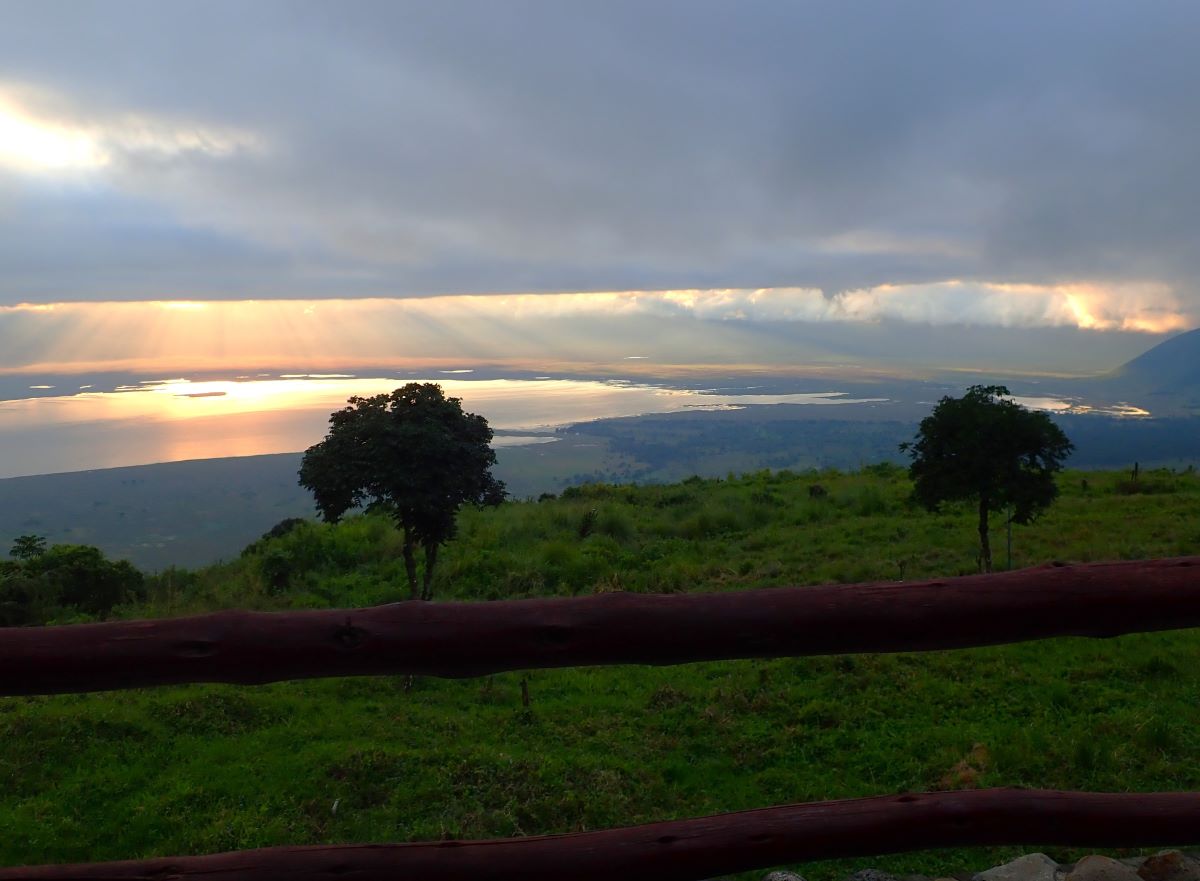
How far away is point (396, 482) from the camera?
10078mm

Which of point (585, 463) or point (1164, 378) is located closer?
point (585, 463)

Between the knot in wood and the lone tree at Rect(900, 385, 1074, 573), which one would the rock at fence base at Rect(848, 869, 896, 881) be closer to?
the knot in wood

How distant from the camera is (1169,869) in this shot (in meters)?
3.90

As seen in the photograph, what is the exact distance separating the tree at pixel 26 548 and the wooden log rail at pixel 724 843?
1360 cm

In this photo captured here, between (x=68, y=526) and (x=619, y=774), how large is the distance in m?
30.7

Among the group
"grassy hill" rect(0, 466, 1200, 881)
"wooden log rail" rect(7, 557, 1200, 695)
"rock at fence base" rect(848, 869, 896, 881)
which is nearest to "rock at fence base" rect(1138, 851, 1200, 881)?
"grassy hill" rect(0, 466, 1200, 881)

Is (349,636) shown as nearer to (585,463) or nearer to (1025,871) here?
(1025,871)

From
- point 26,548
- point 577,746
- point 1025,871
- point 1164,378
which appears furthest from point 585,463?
point 1164,378

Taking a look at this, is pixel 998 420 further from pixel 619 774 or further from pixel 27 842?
pixel 27 842

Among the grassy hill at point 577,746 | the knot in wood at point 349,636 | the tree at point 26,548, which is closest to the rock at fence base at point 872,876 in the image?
the grassy hill at point 577,746

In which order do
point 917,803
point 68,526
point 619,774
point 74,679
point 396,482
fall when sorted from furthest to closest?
1. point 68,526
2. point 396,482
3. point 619,774
4. point 917,803
5. point 74,679

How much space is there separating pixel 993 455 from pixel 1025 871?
30.5ft

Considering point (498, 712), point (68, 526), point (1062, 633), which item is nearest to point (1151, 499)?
point (498, 712)

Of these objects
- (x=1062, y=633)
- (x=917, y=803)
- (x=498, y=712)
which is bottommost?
(x=498, y=712)
